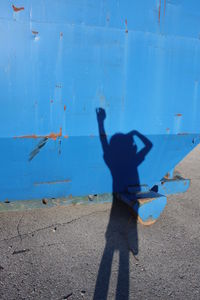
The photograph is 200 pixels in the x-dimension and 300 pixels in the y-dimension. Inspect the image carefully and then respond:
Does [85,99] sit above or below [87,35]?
below

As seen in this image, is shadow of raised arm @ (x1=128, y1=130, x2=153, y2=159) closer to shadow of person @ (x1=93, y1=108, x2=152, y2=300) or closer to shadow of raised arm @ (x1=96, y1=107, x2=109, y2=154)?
shadow of person @ (x1=93, y1=108, x2=152, y2=300)

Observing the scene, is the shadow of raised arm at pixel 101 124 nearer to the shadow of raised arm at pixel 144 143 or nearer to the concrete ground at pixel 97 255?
the shadow of raised arm at pixel 144 143

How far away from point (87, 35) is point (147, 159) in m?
1.75

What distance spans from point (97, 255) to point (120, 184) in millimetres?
1007

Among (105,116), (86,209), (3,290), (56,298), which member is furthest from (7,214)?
(105,116)

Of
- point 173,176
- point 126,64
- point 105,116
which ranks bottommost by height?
point 173,176

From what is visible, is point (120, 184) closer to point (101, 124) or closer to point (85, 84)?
point (101, 124)

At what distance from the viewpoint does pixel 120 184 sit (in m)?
3.42

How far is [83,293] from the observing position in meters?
2.32

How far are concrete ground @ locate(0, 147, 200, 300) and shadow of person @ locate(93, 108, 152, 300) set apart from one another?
0.01m

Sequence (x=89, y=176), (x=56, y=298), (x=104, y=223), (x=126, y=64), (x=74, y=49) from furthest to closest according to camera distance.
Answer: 1. (x=104, y=223)
2. (x=89, y=176)
3. (x=126, y=64)
4. (x=74, y=49)
5. (x=56, y=298)

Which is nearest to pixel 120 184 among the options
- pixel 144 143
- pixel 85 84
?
pixel 144 143

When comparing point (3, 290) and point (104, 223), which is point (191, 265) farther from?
point (3, 290)

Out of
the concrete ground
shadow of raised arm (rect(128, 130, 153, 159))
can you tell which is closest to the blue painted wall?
shadow of raised arm (rect(128, 130, 153, 159))
